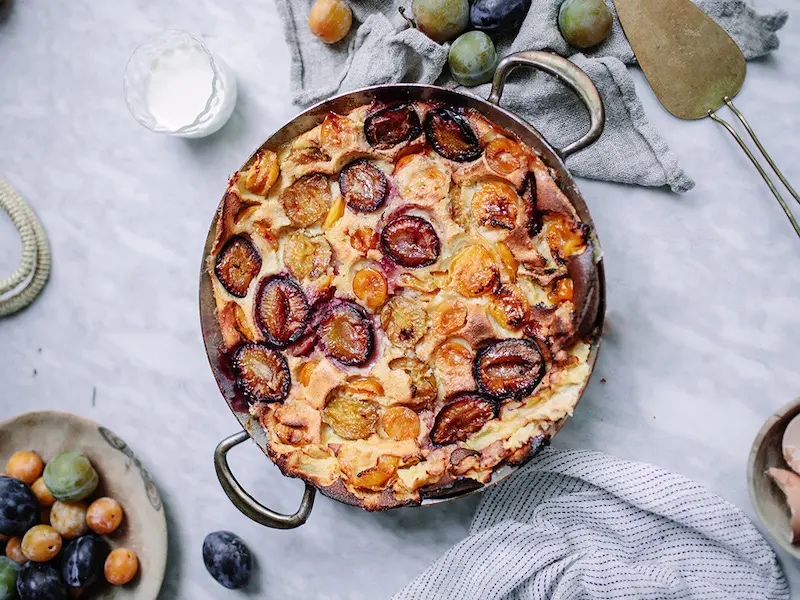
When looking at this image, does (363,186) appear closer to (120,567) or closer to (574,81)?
(574,81)

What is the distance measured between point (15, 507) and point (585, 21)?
85.4 inches

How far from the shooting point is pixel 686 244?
2303mm

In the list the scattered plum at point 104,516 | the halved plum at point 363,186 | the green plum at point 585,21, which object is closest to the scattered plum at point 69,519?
the scattered plum at point 104,516

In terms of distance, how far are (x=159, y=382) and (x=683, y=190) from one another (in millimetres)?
1708

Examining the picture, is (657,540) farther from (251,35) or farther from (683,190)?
(251,35)

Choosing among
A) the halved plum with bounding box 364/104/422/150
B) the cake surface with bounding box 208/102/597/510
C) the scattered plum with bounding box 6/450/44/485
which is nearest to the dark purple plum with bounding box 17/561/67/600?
the scattered plum with bounding box 6/450/44/485

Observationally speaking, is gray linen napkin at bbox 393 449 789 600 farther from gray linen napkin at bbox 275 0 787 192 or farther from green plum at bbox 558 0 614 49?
green plum at bbox 558 0 614 49

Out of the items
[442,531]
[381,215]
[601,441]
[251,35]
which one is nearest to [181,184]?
[251,35]

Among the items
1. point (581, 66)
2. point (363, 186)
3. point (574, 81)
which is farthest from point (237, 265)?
point (581, 66)

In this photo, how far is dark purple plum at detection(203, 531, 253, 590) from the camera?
2.41m

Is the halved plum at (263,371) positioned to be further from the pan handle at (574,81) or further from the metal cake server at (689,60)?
the metal cake server at (689,60)

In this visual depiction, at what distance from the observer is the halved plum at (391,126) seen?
2.05 meters

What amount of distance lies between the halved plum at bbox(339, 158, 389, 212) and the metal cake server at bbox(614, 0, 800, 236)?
836 millimetres

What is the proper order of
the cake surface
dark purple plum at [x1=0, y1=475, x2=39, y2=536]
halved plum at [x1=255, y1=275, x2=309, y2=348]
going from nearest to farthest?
the cake surface
halved plum at [x1=255, y1=275, x2=309, y2=348]
dark purple plum at [x1=0, y1=475, x2=39, y2=536]
